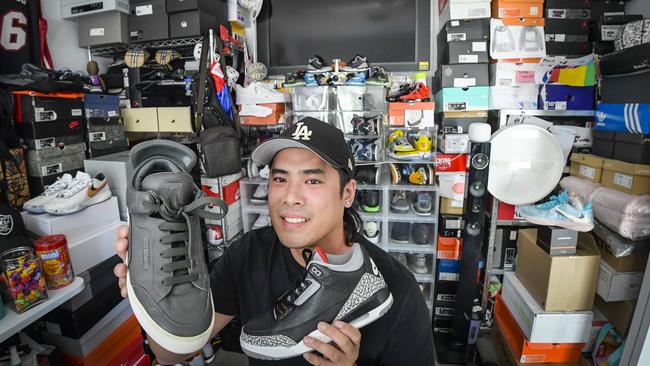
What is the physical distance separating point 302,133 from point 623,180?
5.20ft

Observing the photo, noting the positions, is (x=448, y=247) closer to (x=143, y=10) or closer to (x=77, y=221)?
(x=77, y=221)

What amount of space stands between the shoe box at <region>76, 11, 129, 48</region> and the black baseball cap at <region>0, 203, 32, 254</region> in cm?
142

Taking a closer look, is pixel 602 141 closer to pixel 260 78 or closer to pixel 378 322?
pixel 378 322

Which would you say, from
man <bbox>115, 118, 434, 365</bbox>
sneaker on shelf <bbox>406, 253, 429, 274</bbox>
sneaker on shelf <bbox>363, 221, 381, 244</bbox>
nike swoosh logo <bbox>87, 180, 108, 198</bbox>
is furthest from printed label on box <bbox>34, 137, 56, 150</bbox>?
sneaker on shelf <bbox>406, 253, 429, 274</bbox>

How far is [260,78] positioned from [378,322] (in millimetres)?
2194

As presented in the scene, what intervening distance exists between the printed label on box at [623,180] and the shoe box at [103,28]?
114 inches

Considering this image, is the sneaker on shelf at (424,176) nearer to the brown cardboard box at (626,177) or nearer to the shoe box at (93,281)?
the brown cardboard box at (626,177)

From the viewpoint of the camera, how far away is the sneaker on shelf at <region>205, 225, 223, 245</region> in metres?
2.24

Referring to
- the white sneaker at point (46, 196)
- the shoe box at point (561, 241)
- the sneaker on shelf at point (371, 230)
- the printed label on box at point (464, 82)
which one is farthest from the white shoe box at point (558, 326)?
the white sneaker at point (46, 196)

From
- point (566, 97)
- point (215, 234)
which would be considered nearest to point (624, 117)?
point (566, 97)

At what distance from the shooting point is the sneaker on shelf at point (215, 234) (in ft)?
7.36

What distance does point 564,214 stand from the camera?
1.47m

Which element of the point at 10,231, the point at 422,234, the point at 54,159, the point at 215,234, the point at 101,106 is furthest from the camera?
the point at 215,234

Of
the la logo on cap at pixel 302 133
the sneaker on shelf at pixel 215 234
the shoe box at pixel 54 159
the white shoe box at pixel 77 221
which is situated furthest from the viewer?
the sneaker on shelf at pixel 215 234
